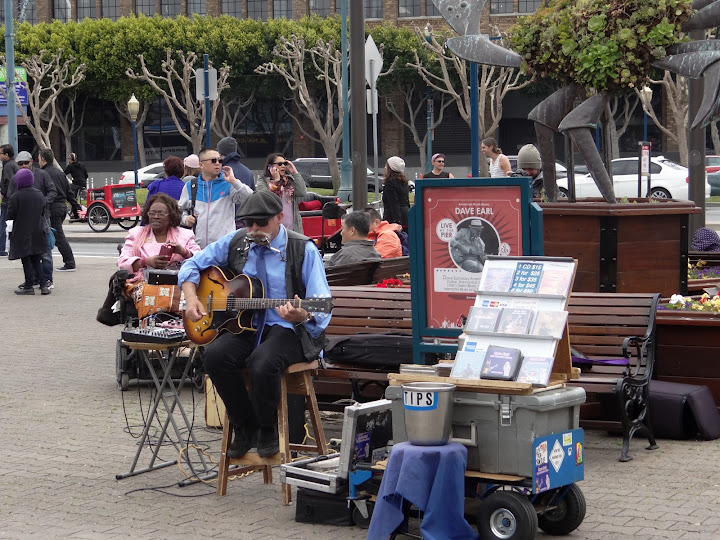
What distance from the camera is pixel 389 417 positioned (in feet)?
20.0

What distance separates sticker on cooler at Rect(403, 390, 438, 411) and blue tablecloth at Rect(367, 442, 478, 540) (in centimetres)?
18

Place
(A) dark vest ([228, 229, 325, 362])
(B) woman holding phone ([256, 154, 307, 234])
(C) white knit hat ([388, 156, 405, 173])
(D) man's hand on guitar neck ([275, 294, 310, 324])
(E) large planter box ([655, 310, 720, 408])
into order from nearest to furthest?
(D) man's hand on guitar neck ([275, 294, 310, 324])
(A) dark vest ([228, 229, 325, 362])
(E) large planter box ([655, 310, 720, 408])
(B) woman holding phone ([256, 154, 307, 234])
(C) white knit hat ([388, 156, 405, 173])

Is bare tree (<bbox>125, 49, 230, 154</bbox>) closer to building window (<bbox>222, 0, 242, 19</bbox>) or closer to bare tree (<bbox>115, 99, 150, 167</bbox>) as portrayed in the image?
bare tree (<bbox>115, 99, 150, 167</bbox>)

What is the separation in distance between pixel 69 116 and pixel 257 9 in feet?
37.8

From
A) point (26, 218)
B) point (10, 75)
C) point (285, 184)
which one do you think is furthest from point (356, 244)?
point (10, 75)

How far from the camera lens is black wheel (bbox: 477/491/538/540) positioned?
17.4 feet

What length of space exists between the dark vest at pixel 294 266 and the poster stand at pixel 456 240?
3.47 feet

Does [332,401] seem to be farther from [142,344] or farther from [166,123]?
[166,123]

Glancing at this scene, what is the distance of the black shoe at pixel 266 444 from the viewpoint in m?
6.56

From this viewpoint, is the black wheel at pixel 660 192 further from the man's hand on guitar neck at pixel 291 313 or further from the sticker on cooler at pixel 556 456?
the sticker on cooler at pixel 556 456

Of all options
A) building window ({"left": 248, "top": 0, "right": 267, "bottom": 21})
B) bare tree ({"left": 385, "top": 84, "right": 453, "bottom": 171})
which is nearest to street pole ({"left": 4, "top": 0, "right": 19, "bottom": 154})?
bare tree ({"left": 385, "top": 84, "right": 453, "bottom": 171})

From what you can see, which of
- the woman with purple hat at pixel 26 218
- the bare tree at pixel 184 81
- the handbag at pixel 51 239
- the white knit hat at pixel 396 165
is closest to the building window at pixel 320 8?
the bare tree at pixel 184 81

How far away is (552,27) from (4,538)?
5.69 meters

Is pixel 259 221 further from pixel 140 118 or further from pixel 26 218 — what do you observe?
pixel 140 118
